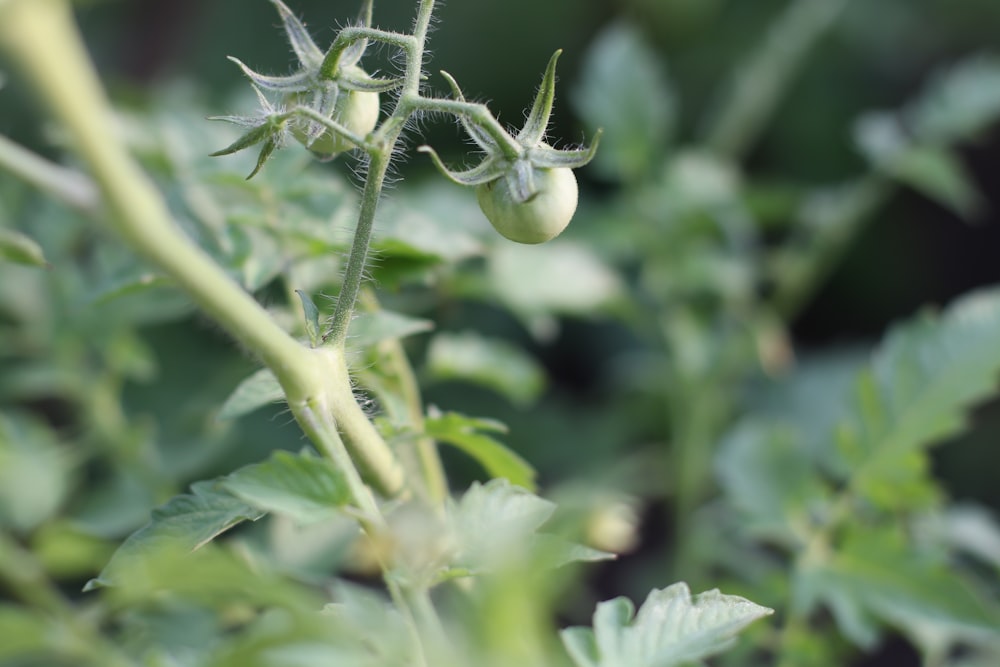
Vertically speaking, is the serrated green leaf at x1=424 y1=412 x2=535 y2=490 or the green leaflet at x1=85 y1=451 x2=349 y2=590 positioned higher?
the serrated green leaf at x1=424 y1=412 x2=535 y2=490

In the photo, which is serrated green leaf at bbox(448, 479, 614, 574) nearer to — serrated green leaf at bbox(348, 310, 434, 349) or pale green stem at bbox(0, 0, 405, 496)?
pale green stem at bbox(0, 0, 405, 496)

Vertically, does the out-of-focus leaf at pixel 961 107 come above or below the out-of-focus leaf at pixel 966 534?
above

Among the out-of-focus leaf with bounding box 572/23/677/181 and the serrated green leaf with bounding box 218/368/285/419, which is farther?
the out-of-focus leaf with bounding box 572/23/677/181

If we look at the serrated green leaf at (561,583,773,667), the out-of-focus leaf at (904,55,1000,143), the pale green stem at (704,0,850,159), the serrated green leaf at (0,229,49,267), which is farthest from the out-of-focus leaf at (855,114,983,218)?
the serrated green leaf at (0,229,49,267)

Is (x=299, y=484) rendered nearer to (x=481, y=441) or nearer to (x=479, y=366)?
(x=481, y=441)

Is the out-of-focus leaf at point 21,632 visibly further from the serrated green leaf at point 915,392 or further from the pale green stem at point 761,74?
the pale green stem at point 761,74

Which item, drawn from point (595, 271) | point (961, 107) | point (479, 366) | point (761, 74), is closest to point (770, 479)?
point (479, 366)

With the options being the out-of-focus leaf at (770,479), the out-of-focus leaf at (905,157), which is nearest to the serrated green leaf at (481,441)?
the out-of-focus leaf at (770,479)
